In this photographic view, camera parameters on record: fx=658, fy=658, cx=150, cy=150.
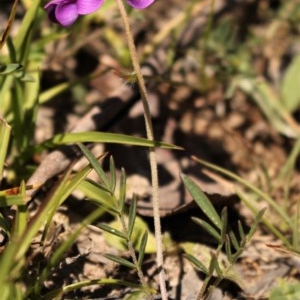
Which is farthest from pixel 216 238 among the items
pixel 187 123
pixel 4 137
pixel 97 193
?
pixel 187 123

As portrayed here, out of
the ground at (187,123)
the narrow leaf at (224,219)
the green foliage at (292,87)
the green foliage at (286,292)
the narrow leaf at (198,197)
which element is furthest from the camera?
the green foliage at (292,87)

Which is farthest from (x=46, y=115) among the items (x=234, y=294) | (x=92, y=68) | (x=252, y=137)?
(x=234, y=294)

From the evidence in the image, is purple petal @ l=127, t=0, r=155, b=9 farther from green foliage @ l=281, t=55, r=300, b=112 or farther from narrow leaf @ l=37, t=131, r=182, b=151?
green foliage @ l=281, t=55, r=300, b=112

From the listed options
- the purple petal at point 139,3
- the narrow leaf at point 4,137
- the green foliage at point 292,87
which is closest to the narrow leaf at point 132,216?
the narrow leaf at point 4,137

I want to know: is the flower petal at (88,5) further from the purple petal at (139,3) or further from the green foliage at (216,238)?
the green foliage at (216,238)

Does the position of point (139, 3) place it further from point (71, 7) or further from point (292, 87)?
point (292, 87)

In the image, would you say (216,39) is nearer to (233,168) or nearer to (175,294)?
(233,168)

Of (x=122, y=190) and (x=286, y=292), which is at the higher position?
(x=122, y=190)

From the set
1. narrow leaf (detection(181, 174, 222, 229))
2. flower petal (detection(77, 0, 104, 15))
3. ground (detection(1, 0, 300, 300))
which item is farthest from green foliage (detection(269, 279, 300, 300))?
flower petal (detection(77, 0, 104, 15))
